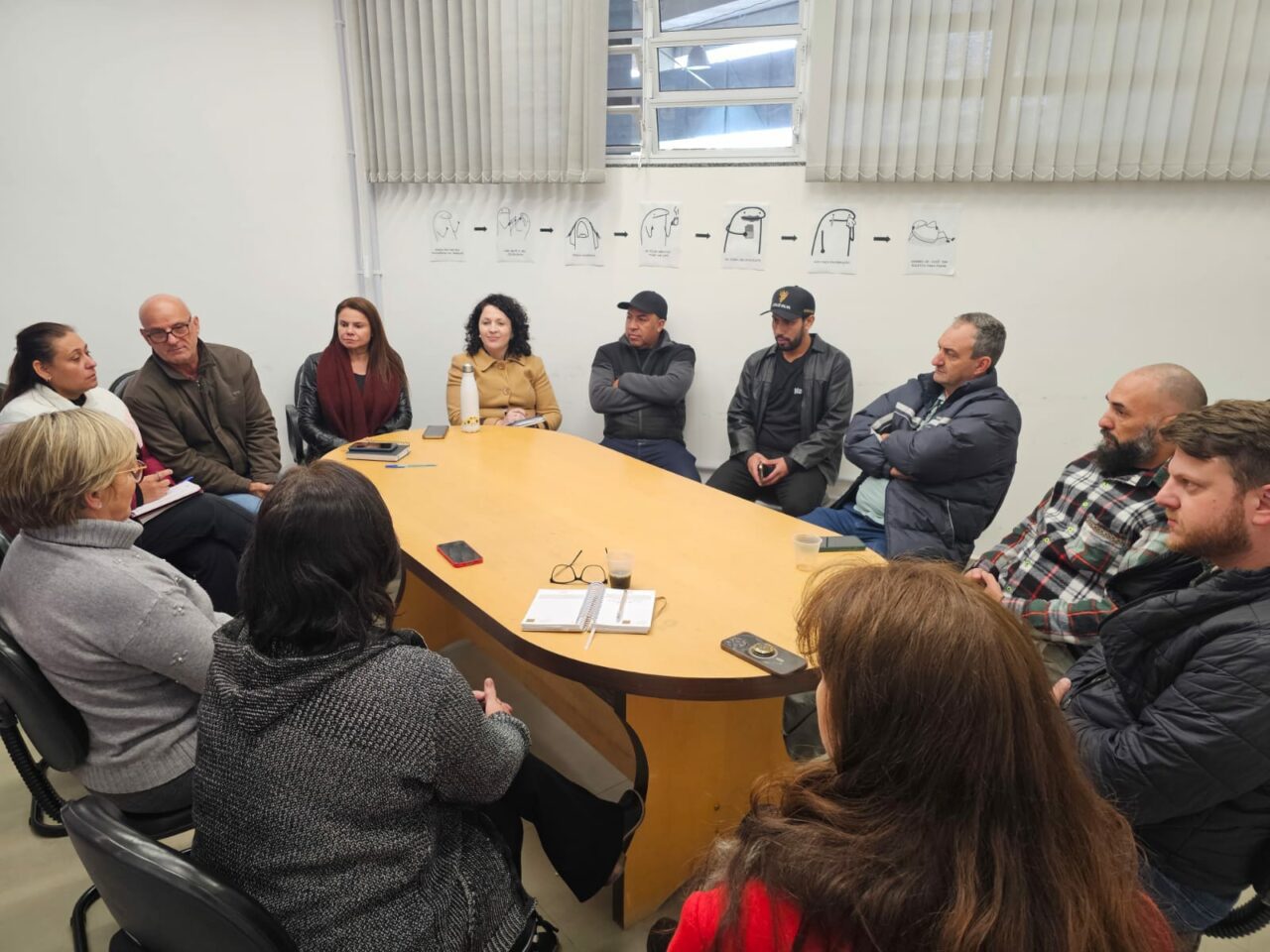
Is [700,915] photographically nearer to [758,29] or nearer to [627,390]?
[627,390]

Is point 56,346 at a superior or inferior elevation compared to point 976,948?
superior

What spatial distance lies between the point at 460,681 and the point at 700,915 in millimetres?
517

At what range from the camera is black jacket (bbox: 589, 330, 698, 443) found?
371cm

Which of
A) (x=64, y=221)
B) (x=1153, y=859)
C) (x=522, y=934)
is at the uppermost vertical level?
(x=64, y=221)

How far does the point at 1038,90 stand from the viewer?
10.2ft

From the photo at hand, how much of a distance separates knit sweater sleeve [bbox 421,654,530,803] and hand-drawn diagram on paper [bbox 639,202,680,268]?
10.2 ft

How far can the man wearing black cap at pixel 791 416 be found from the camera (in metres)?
3.42

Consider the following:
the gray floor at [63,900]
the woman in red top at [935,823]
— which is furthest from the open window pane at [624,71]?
the woman in red top at [935,823]

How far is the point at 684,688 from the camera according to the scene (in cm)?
143

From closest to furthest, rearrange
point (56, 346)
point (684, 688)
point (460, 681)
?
point (460, 681), point (684, 688), point (56, 346)

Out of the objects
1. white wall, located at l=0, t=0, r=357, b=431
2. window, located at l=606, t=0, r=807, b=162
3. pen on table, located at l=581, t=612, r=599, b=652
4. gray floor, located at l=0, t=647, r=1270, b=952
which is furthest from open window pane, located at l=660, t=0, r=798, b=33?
gray floor, located at l=0, t=647, r=1270, b=952

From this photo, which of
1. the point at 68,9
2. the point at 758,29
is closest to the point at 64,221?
the point at 68,9

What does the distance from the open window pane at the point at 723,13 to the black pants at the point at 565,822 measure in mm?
3546

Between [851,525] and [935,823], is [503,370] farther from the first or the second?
[935,823]
